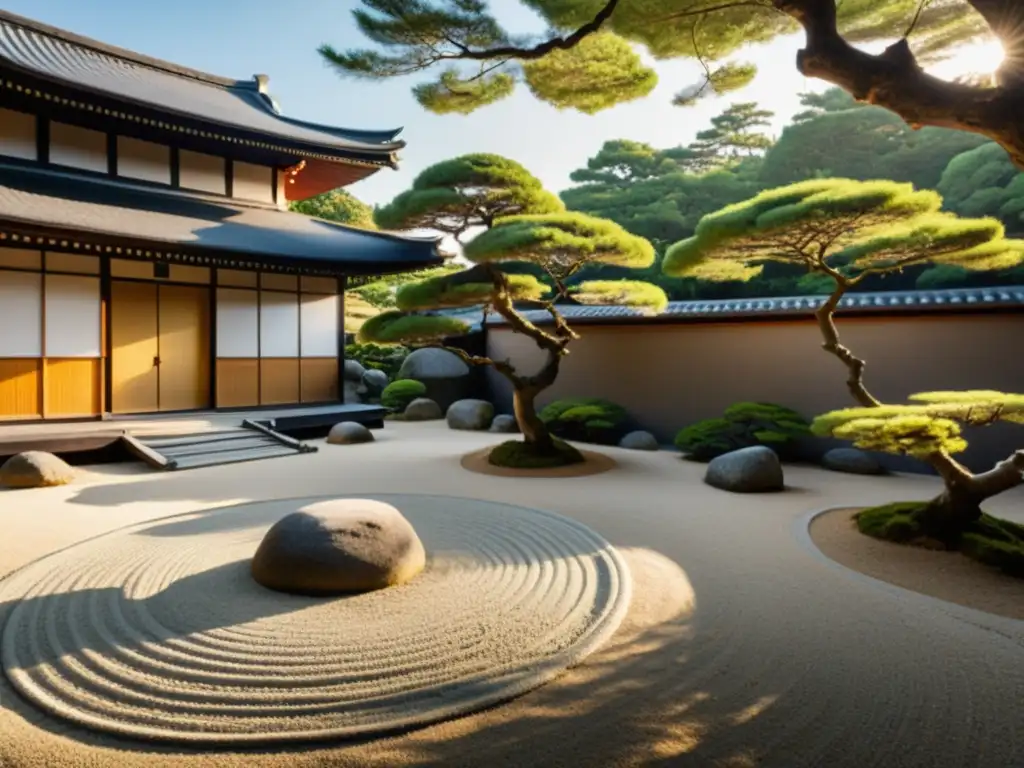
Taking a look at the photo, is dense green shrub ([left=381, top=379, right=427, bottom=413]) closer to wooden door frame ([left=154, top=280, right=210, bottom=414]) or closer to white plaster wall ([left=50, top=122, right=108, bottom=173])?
wooden door frame ([left=154, top=280, right=210, bottom=414])

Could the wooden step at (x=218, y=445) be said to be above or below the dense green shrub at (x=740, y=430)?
below

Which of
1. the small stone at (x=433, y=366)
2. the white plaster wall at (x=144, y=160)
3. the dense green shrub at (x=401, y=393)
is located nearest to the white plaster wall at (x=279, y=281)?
the white plaster wall at (x=144, y=160)

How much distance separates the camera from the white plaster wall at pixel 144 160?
10.2m

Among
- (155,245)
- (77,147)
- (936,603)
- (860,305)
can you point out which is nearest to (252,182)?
(77,147)

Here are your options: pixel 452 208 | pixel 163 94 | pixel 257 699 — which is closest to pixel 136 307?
pixel 163 94

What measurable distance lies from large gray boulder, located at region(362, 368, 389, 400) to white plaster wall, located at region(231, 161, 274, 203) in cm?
484

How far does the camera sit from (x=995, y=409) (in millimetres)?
4090

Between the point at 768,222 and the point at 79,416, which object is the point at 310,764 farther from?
the point at 79,416

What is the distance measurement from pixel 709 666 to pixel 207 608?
2560mm

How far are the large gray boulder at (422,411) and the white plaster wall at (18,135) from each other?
7.65 m

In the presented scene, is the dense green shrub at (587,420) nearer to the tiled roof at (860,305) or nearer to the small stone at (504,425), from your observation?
the small stone at (504,425)

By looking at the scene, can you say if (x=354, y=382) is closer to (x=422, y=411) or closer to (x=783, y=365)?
(x=422, y=411)

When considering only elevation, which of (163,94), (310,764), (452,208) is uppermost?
(163,94)

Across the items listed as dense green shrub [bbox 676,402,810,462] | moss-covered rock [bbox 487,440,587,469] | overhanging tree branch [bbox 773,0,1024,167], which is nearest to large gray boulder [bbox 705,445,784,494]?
dense green shrub [bbox 676,402,810,462]
